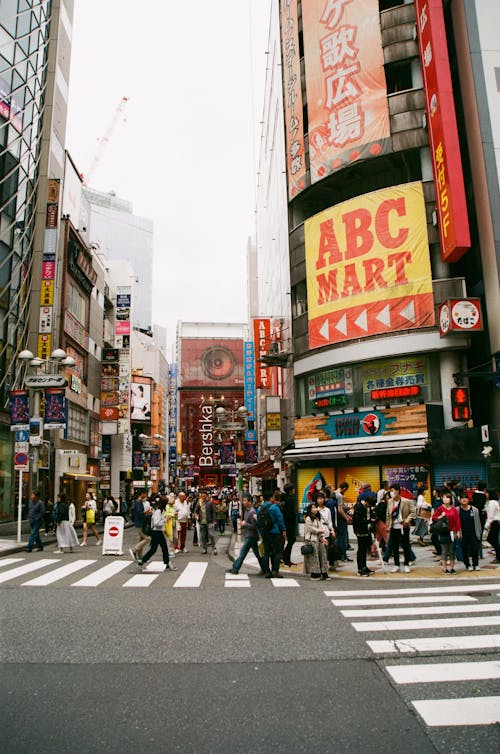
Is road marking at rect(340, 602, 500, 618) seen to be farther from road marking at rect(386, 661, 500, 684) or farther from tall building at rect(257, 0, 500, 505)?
tall building at rect(257, 0, 500, 505)

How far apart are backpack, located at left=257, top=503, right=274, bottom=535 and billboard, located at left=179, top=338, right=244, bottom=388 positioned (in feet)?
452

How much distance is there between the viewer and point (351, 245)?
2811 centimetres

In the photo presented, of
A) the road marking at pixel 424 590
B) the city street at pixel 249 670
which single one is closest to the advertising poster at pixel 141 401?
the city street at pixel 249 670

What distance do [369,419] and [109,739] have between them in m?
22.6

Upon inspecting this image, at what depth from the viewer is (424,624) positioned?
8.32m

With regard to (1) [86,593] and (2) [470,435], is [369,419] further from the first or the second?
(1) [86,593]

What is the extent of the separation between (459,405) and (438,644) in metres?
17.3

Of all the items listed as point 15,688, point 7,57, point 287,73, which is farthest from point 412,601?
point 7,57

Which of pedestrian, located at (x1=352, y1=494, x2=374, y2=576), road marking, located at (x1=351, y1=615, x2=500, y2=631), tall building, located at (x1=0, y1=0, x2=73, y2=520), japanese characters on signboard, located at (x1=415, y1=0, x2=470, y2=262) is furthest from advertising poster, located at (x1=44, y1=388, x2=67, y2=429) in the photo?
road marking, located at (x1=351, y1=615, x2=500, y2=631)

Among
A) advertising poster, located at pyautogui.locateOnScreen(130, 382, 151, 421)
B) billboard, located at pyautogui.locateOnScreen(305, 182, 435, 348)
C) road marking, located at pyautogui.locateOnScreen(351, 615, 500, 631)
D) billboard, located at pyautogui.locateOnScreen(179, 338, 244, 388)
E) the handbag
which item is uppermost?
billboard, located at pyautogui.locateOnScreen(179, 338, 244, 388)

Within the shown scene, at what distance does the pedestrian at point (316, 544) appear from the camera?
42.4 feet

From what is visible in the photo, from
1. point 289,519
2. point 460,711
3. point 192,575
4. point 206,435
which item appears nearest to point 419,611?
point 460,711

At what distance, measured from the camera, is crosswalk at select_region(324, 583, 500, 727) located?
16.8 feet

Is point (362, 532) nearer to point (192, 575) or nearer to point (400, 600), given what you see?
point (400, 600)
